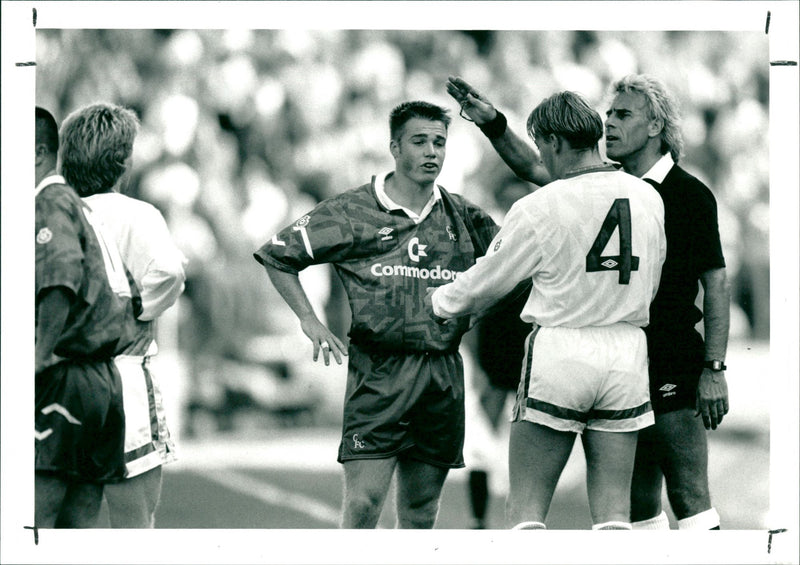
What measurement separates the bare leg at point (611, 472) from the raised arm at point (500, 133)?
99 cm

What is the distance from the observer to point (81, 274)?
14.9ft

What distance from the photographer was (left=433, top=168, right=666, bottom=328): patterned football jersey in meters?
4.15

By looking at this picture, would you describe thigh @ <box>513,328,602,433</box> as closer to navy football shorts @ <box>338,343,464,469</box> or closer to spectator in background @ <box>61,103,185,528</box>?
navy football shorts @ <box>338,343,464,469</box>

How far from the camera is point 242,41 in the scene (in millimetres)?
6574

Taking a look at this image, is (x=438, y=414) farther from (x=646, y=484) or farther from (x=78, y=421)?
(x=78, y=421)

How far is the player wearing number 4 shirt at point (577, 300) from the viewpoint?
416cm

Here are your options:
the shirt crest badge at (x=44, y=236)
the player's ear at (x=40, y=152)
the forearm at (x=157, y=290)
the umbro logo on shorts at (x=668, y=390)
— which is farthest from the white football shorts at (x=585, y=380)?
the player's ear at (x=40, y=152)

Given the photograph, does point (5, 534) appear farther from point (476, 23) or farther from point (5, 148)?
point (476, 23)

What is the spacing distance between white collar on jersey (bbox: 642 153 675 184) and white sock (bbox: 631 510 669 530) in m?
1.19

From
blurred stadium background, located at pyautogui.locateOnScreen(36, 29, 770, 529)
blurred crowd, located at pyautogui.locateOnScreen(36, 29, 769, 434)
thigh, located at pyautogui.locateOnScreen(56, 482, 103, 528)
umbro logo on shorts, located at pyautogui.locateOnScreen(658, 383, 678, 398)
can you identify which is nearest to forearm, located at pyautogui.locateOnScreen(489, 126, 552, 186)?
blurred crowd, located at pyautogui.locateOnScreen(36, 29, 769, 434)

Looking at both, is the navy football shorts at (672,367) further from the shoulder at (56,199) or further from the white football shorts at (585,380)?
the shoulder at (56,199)

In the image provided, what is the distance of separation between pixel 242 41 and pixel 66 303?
2429 millimetres

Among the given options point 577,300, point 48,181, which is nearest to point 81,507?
point 48,181

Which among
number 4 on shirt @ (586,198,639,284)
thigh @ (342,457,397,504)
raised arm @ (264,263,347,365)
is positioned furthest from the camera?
thigh @ (342,457,397,504)
